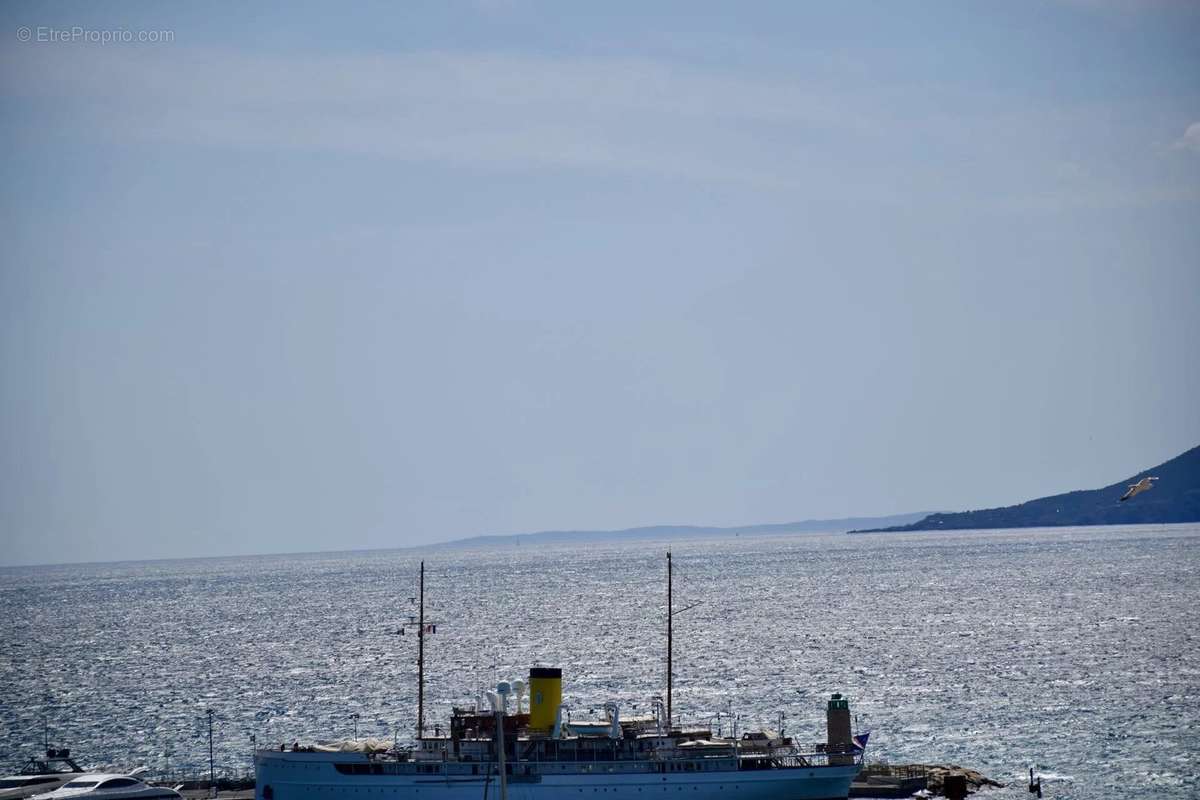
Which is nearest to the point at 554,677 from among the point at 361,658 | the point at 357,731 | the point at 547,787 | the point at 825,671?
the point at 547,787

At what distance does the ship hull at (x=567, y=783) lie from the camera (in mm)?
65000

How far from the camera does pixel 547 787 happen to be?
6494 centimetres

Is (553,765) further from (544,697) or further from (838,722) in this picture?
(838,722)

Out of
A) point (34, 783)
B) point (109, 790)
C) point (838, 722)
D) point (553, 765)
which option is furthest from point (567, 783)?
point (34, 783)

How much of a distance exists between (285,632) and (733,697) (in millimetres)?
Answer: 98177

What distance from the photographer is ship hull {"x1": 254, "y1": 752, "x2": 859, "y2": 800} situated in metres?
65.0

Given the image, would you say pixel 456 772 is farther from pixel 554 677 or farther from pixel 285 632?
pixel 285 632

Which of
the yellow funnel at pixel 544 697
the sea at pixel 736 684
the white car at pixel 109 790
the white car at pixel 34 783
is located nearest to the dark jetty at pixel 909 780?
the sea at pixel 736 684

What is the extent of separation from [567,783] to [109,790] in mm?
20352

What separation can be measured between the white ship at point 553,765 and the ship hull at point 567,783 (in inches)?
1.6

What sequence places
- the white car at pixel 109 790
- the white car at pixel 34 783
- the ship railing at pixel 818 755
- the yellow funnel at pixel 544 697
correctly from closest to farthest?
1. the yellow funnel at pixel 544 697
2. the ship railing at pixel 818 755
3. the white car at pixel 109 790
4. the white car at pixel 34 783

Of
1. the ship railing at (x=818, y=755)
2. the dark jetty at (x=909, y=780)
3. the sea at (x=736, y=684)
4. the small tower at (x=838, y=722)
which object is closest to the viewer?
the ship railing at (x=818, y=755)

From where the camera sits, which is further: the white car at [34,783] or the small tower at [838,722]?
the small tower at [838,722]

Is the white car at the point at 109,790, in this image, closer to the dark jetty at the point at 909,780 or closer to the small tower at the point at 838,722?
the small tower at the point at 838,722
